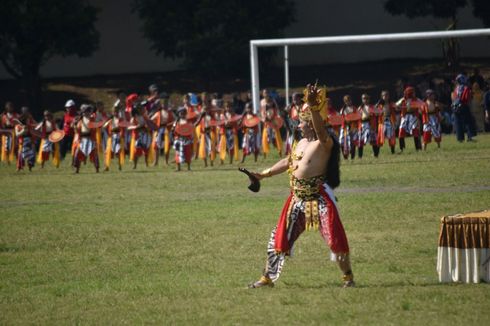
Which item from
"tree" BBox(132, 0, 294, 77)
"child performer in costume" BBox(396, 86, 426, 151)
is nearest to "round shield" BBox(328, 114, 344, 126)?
"child performer in costume" BBox(396, 86, 426, 151)

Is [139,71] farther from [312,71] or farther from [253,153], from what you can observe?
[253,153]

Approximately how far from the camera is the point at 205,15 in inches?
1655

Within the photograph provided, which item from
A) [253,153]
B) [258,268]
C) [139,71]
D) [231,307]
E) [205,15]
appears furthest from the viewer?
[139,71]

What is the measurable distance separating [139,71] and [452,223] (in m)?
35.2

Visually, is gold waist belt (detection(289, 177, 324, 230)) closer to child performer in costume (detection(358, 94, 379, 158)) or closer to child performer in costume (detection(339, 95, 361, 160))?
child performer in costume (detection(358, 94, 379, 158))

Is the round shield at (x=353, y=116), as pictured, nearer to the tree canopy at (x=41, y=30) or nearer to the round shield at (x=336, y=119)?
the round shield at (x=336, y=119)

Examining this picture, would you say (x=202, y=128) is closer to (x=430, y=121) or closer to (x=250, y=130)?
(x=250, y=130)

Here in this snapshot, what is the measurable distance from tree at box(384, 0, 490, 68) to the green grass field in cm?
1700

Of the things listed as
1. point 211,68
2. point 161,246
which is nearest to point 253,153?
point 211,68

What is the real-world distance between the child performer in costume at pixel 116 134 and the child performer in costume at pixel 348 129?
5566 millimetres

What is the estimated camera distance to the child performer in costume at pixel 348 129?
3025 cm

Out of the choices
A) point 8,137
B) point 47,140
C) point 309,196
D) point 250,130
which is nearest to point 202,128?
point 250,130

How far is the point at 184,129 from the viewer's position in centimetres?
2933

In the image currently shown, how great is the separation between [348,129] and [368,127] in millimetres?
596
